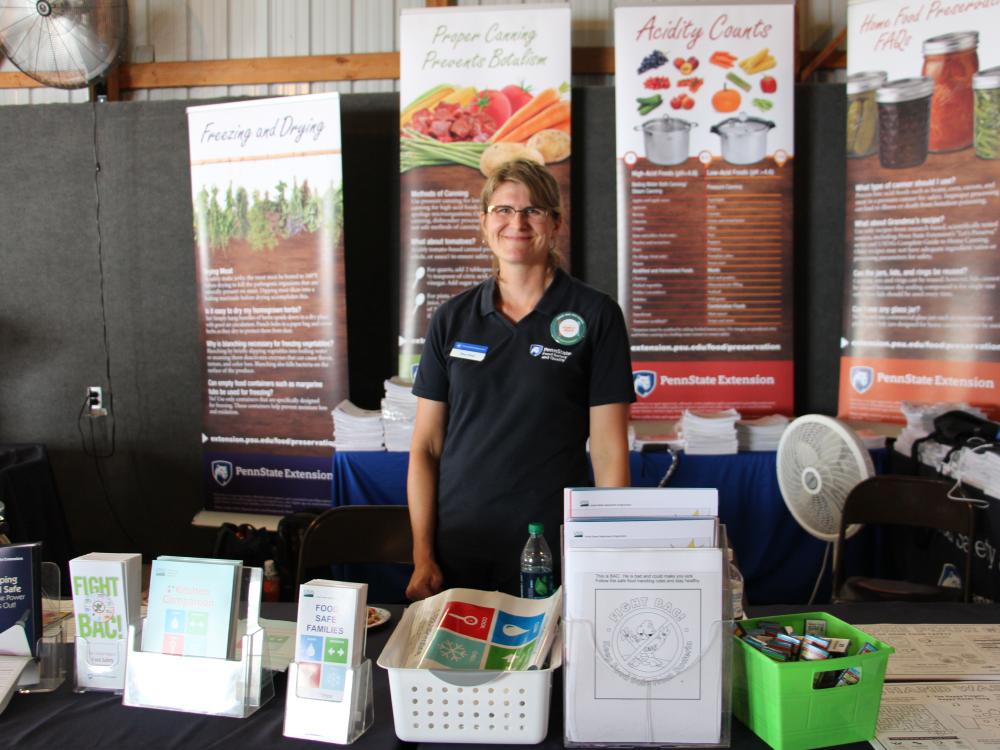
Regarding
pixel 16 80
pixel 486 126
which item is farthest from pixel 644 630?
pixel 16 80

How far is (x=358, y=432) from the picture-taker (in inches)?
142

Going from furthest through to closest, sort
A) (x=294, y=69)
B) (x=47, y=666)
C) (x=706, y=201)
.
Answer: (x=294, y=69) < (x=706, y=201) < (x=47, y=666)

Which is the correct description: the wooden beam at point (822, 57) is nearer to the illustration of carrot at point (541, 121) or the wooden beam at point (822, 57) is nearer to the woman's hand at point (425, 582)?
the illustration of carrot at point (541, 121)

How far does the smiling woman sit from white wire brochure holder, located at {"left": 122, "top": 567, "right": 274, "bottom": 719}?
525 millimetres

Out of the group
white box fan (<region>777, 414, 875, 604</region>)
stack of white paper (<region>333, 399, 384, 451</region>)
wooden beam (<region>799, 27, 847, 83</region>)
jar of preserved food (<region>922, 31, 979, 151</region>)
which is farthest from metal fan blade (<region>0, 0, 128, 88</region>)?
jar of preserved food (<region>922, 31, 979, 151</region>)

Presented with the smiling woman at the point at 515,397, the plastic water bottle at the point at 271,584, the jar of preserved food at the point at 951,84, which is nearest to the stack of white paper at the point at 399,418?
the plastic water bottle at the point at 271,584

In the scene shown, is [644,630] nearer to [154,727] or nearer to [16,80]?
[154,727]

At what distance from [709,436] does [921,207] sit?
1446mm

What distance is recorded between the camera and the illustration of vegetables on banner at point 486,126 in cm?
396

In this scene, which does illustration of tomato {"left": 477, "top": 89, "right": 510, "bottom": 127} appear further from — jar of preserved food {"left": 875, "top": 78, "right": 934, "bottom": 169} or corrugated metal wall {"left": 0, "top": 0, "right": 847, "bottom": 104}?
jar of preserved food {"left": 875, "top": 78, "right": 934, "bottom": 169}

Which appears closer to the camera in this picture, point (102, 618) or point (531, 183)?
point (102, 618)

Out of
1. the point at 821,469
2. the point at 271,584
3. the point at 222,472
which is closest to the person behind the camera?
the point at 821,469

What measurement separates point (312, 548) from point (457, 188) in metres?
2.29

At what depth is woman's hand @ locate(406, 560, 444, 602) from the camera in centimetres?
173
